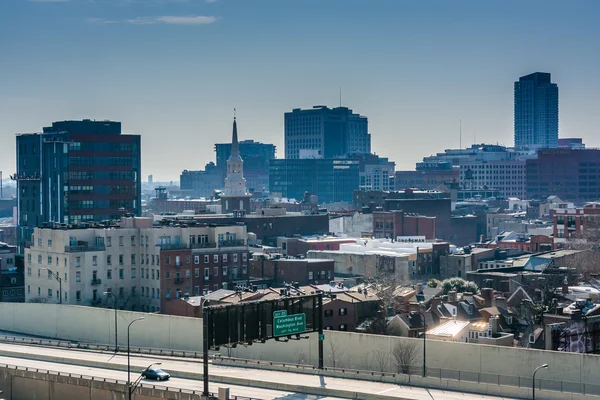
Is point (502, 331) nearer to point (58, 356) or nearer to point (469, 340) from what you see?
point (469, 340)

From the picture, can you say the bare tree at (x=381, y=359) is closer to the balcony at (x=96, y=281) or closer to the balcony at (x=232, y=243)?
the balcony at (x=96, y=281)

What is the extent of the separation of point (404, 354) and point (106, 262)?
5054 centimetres

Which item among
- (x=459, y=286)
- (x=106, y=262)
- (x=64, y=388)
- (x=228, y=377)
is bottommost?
(x=64, y=388)

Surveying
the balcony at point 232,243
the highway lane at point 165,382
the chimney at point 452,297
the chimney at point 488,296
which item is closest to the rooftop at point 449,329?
Answer: the chimney at point 452,297

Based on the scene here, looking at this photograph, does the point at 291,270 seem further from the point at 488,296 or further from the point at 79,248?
the point at 488,296

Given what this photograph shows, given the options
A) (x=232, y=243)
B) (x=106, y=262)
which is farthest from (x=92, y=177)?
(x=106, y=262)

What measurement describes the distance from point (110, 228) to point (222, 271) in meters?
14.1

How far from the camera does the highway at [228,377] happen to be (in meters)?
75.1

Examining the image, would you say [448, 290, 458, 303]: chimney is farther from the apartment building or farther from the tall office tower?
the tall office tower

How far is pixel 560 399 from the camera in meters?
72.5

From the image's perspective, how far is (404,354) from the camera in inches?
3575

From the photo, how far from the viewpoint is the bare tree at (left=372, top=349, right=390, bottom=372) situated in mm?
91500

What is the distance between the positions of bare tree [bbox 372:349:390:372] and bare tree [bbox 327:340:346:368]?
118 inches

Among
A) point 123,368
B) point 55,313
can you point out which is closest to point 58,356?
point 123,368
